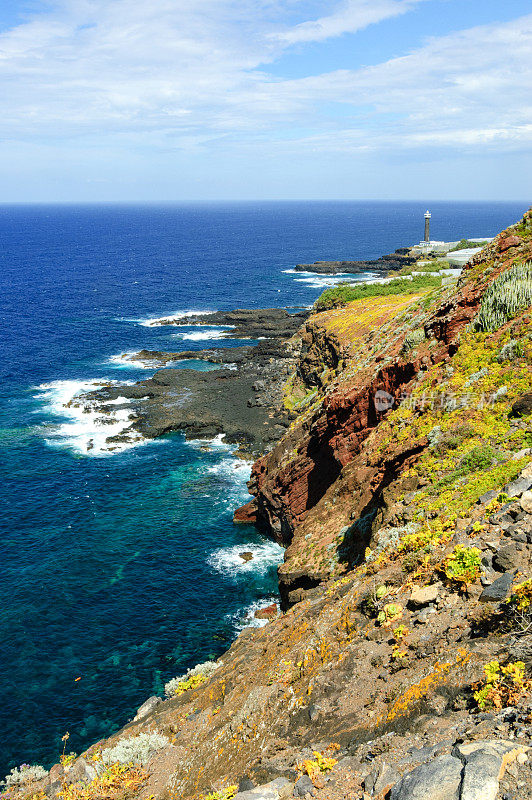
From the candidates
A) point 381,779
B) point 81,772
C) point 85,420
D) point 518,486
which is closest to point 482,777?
point 381,779

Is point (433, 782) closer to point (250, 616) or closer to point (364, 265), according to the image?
point (250, 616)

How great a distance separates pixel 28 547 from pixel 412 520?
110 ft

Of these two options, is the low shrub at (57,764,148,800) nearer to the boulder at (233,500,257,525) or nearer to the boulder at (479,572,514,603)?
the boulder at (479,572,514,603)

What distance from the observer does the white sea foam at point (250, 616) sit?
32.0m

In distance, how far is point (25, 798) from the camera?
1894 centimetres

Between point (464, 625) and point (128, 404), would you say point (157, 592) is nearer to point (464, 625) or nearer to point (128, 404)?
point (464, 625)

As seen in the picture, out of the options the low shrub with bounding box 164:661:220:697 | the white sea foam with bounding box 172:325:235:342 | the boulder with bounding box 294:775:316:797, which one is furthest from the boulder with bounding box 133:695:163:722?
the white sea foam with bounding box 172:325:235:342

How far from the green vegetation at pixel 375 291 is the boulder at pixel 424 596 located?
184ft

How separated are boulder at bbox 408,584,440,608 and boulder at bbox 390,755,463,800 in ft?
14.3

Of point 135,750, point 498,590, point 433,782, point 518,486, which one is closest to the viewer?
point 433,782

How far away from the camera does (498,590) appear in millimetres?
10656

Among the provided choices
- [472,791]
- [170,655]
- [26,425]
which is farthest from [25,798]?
[26,425]

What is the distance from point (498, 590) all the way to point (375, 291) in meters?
62.7

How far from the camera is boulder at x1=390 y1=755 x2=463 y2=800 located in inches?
286
